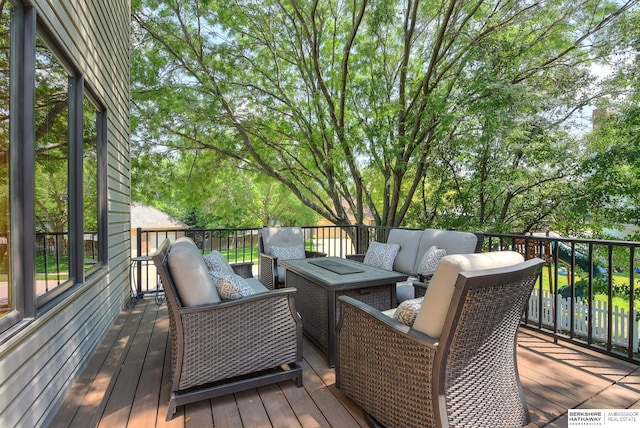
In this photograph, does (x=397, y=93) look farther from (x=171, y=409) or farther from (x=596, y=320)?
(x=171, y=409)

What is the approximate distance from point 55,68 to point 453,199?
5988 mm

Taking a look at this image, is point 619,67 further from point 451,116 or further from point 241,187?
point 241,187

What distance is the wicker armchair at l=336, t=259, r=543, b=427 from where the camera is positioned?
4.89ft

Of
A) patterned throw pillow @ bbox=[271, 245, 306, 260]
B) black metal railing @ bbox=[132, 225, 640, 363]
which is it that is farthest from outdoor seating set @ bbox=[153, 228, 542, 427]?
patterned throw pillow @ bbox=[271, 245, 306, 260]

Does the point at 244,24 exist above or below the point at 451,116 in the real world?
above

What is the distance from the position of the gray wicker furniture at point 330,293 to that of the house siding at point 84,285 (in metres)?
1.80

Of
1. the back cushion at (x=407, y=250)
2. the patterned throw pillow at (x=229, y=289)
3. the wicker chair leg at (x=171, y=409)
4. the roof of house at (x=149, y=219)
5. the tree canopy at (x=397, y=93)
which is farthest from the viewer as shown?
the roof of house at (x=149, y=219)

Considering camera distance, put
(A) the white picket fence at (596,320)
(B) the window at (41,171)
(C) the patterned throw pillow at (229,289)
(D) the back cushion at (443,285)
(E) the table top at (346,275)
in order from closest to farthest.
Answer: (D) the back cushion at (443,285) < (B) the window at (41,171) < (C) the patterned throw pillow at (229,289) < (E) the table top at (346,275) < (A) the white picket fence at (596,320)

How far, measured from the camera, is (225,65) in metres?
7.36

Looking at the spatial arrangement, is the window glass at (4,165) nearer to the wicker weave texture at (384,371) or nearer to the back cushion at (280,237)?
the wicker weave texture at (384,371)

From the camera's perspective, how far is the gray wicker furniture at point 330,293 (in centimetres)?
272

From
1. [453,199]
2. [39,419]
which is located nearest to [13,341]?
[39,419]

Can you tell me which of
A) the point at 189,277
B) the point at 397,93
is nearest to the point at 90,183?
the point at 189,277

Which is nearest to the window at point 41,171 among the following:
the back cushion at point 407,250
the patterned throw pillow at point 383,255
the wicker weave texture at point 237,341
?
the wicker weave texture at point 237,341
